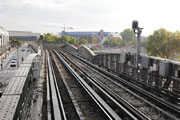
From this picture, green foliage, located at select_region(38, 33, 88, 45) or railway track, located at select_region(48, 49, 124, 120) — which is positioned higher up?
green foliage, located at select_region(38, 33, 88, 45)

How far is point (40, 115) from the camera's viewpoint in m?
8.51

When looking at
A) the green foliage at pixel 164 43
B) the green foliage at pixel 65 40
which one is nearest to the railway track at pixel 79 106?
the green foliage at pixel 164 43

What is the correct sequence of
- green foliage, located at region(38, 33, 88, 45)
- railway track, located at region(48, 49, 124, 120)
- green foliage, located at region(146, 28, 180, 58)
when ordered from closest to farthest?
railway track, located at region(48, 49, 124, 120), green foliage, located at region(146, 28, 180, 58), green foliage, located at region(38, 33, 88, 45)

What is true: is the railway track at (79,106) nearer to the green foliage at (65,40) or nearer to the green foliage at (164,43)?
the green foliage at (164,43)

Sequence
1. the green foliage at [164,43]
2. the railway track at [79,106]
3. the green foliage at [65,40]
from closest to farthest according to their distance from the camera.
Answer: the railway track at [79,106] < the green foliage at [164,43] < the green foliage at [65,40]

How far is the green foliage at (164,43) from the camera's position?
151 feet

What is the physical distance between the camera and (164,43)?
47906 mm

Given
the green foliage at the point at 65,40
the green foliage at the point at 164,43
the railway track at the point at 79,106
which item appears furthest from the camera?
the green foliage at the point at 65,40

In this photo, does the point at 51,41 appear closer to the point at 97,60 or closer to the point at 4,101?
the point at 97,60

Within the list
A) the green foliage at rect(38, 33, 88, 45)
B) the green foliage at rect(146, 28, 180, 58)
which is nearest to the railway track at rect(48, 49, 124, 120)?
the green foliage at rect(146, 28, 180, 58)

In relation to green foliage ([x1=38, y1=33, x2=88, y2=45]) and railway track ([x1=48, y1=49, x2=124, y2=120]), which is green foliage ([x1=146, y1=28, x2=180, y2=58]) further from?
green foliage ([x1=38, y1=33, x2=88, y2=45])

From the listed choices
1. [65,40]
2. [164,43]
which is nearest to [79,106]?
[164,43]

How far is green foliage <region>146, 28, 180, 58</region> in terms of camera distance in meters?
46.1

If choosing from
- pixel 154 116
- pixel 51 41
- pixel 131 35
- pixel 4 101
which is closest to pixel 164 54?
pixel 154 116
